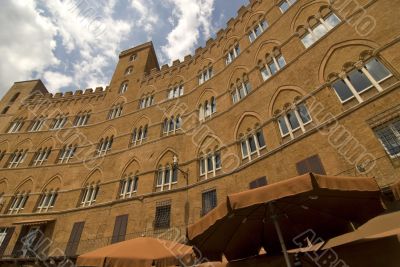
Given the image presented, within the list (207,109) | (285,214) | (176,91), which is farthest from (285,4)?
(285,214)

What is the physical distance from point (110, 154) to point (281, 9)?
17.7m

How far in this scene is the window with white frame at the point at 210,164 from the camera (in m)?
14.8

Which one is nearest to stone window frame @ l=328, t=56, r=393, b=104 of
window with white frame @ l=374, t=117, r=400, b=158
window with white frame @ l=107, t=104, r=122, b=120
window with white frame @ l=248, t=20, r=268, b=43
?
window with white frame @ l=374, t=117, r=400, b=158

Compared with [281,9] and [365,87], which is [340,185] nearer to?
[365,87]

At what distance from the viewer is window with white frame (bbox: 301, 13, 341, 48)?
40.1 feet

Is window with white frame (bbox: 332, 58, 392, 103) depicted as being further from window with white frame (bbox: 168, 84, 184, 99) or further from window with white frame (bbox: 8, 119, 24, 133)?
window with white frame (bbox: 8, 119, 24, 133)

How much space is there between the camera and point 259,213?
494 cm

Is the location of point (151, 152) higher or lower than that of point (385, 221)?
higher

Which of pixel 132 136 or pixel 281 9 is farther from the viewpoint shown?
pixel 132 136

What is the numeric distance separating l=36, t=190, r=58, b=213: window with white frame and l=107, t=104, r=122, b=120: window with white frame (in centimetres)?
863

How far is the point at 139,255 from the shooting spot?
5.79 metres

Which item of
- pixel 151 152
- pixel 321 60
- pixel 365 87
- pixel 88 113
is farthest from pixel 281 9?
pixel 88 113

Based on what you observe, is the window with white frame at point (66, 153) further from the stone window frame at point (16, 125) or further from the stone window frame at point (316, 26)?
the stone window frame at point (316, 26)

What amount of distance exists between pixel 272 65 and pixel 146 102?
43.4 ft
